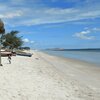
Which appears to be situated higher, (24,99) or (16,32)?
(16,32)

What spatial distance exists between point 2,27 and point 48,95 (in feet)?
69.5

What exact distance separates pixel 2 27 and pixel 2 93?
21082 millimetres

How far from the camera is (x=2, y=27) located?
30.9m

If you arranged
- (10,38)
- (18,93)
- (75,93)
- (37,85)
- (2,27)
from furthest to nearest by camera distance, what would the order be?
(10,38) < (2,27) < (37,85) < (75,93) < (18,93)

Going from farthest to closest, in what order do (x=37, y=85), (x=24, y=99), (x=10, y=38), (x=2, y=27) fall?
1. (x=10, y=38)
2. (x=2, y=27)
3. (x=37, y=85)
4. (x=24, y=99)

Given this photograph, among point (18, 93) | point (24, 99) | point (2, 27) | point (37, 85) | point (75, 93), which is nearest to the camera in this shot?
point (24, 99)

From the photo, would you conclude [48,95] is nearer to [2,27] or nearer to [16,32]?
[2,27]

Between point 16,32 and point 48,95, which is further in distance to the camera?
point 16,32

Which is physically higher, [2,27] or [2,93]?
[2,27]

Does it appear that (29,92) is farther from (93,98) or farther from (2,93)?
(93,98)

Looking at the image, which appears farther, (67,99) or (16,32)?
(16,32)

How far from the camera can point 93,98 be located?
1098 centimetres

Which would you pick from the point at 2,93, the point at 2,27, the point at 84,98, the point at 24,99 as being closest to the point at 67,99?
the point at 84,98

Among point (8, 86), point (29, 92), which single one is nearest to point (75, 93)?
point (29, 92)
